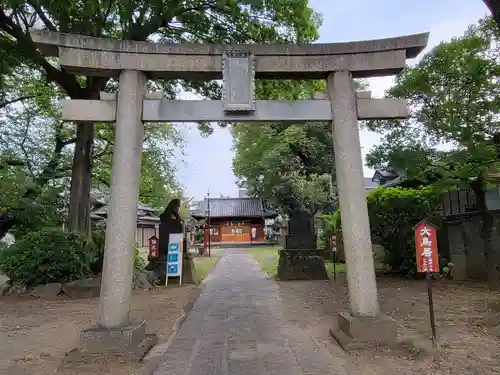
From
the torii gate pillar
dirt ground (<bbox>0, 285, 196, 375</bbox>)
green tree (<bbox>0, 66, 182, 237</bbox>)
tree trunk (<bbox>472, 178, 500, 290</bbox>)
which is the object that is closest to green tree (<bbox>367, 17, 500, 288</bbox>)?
tree trunk (<bbox>472, 178, 500, 290</bbox>)

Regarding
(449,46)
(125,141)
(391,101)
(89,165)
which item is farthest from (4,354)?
(449,46)

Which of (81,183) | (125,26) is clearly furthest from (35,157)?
(125,26)

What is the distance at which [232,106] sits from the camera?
625 cm

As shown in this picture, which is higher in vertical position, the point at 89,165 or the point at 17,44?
the point at 17,44

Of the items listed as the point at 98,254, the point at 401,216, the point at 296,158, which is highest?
the point at 296,158

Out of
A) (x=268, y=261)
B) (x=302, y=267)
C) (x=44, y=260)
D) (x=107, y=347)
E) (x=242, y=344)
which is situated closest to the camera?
(x=107, y=347)

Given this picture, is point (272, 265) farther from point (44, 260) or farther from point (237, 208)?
point (237, 208)

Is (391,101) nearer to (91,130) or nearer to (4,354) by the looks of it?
(4,354)

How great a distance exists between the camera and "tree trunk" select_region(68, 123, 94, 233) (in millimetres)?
12578

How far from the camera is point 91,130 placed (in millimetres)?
13141

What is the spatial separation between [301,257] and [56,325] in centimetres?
909

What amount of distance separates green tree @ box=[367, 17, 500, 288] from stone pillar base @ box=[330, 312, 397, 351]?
17.7ft

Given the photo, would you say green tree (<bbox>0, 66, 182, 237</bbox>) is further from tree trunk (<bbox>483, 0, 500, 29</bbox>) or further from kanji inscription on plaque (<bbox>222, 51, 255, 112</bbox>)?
tree trunk (<bbox>483, 0, 500, 29</bbox>)

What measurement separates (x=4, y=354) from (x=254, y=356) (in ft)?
12.0
